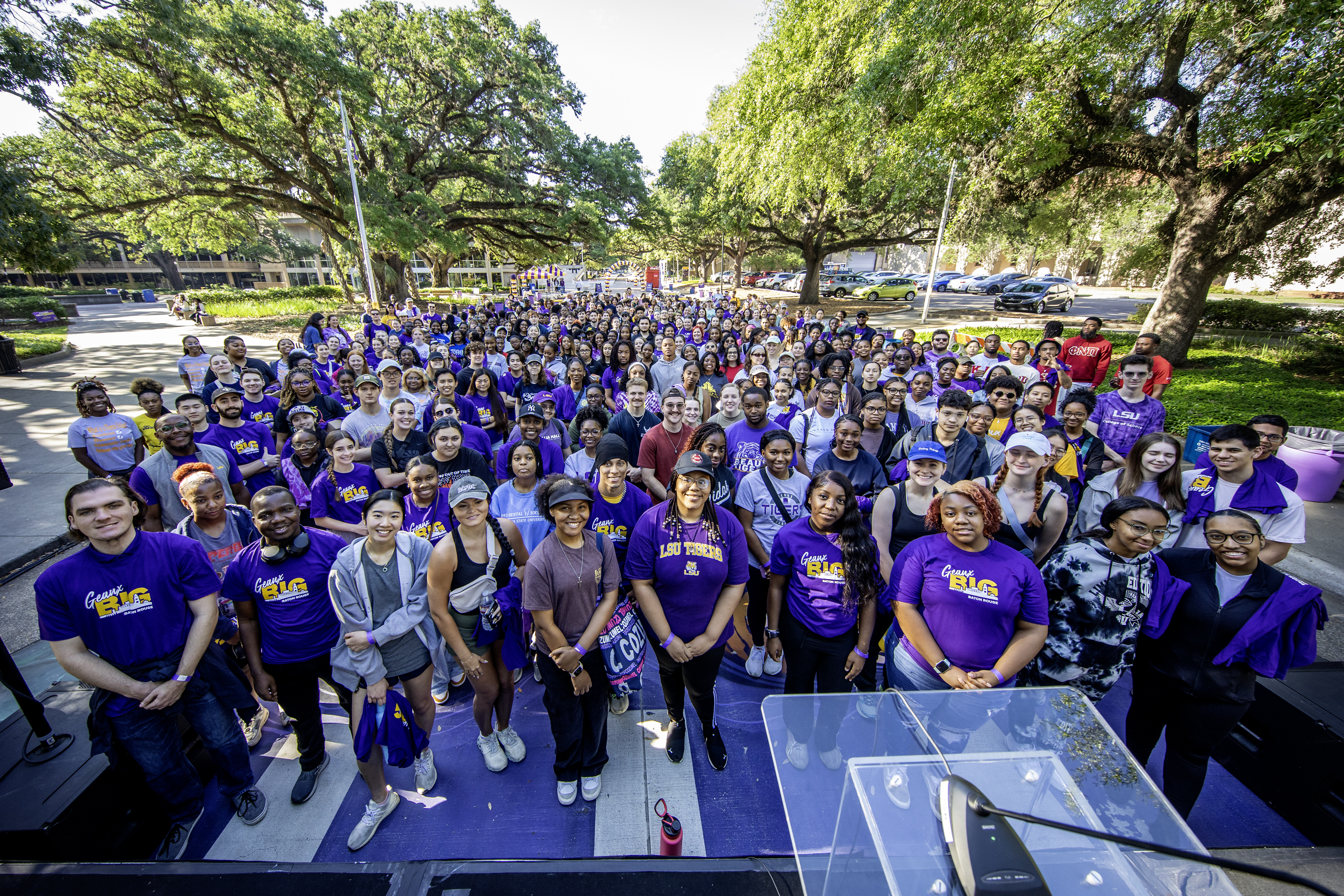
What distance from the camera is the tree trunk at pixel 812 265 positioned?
94.5 ft

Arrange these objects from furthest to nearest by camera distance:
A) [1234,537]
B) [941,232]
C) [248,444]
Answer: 1. [941,232]
2. [248,444]
3. [1234,537]

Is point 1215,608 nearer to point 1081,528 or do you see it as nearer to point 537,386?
point 1081,528

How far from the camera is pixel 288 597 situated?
2.80 metres

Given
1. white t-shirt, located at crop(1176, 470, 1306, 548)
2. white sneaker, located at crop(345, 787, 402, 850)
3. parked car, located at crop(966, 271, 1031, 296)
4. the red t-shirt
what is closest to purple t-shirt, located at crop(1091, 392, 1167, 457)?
white t-shirt, located at crop(1176, 470, 1306, 548)

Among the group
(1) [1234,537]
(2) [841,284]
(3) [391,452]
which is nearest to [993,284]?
(2) [841,284]

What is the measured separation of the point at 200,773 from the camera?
313cm

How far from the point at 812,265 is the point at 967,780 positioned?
31.3 meters

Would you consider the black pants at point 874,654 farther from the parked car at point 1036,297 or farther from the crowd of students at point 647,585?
the parked car at point 1036,297

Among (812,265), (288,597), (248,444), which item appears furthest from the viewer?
(812,265)

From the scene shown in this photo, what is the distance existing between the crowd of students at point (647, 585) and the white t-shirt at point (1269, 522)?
0.01 m

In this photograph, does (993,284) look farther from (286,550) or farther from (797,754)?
(286,550)

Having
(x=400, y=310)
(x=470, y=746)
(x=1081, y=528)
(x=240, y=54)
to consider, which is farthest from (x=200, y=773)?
(x=240, y=54)

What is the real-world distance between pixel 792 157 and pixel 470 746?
39.7 ft

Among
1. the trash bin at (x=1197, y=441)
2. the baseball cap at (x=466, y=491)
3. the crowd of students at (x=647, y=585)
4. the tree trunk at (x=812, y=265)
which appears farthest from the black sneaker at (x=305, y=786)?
the tree trunk at (x=812, y=265)
